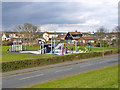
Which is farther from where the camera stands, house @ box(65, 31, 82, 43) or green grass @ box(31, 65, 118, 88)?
house @ box(65, 31, 82, 43)

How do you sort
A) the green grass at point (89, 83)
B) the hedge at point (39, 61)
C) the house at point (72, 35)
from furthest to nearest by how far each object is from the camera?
the house at point (72, 35) → the hedge at point (39, 61) → the green grass at point (89, 83)

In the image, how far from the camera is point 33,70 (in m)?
17.6

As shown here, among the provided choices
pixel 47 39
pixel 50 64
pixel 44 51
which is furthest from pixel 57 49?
pixel 50 64

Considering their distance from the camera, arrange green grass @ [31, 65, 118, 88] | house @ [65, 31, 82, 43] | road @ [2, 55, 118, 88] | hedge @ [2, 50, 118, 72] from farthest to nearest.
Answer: house @ [65, 31, 82, 43], hedge @ [2, 50, 118, 72], road @ [2, 55, 118, 88], green grass @ [31, 65, 118, 88]

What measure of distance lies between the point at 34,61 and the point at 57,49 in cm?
1819

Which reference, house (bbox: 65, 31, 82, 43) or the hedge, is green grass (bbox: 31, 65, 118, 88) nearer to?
the hedge

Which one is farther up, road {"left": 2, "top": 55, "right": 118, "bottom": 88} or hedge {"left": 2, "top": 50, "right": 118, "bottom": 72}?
hedge {"left": 2, "top": 50, "right": 118, "bottom": 72}

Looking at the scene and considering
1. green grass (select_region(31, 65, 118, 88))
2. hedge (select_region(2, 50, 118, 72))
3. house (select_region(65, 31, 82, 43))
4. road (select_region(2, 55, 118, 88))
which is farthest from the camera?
house (select_region(65, 31, 82, 43))

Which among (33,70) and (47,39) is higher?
(47,39)

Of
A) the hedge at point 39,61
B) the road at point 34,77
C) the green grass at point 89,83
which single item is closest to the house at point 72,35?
the hedge at point 39,61

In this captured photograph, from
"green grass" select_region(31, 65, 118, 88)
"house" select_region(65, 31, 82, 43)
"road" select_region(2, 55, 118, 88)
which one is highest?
"house" select_region(65, 31, 82, 43)

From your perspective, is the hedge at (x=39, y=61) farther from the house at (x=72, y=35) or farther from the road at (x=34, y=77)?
the house at (x=72, y=35)

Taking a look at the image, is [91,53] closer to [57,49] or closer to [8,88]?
[57,49]

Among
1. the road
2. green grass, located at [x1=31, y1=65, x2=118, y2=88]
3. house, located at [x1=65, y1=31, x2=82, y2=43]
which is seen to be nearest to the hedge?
the road
